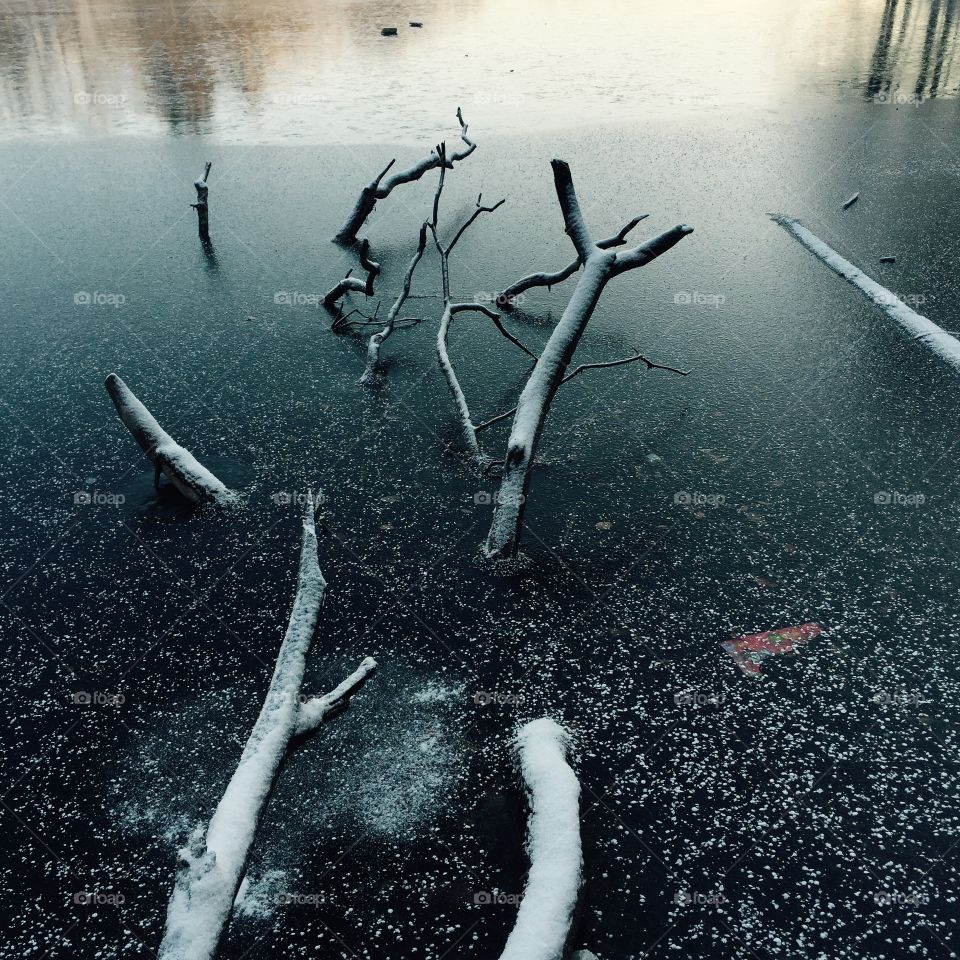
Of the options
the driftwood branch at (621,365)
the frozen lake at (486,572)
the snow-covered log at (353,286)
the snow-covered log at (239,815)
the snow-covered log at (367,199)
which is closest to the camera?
the snow-covered log at (239,815)

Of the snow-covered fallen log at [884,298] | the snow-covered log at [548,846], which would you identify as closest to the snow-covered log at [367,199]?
the snow-covered fallen log at [884,298]

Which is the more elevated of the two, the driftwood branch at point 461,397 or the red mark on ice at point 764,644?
the driftwood branch at point 461,397

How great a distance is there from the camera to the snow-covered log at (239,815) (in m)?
1.71

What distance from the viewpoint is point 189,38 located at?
13422 mm

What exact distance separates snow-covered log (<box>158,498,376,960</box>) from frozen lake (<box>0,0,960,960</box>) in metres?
0.19

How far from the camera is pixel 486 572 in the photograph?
9.74 feet

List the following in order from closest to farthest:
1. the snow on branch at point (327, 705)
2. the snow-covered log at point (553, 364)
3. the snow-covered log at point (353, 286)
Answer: the snow on branch at point (327, 705) < the snow-covered log at point (553, 364) < the snow-covered log at point (353, 286)

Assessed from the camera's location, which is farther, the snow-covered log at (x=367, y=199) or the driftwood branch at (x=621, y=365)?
the snow-covered log at (x=367, y=199)

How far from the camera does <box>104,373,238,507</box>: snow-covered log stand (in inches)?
132

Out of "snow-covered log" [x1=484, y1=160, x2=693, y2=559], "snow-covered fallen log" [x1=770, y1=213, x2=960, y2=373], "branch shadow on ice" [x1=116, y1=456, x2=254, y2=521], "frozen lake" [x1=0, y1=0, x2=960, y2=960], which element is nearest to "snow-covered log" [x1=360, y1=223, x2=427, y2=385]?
"frozen lake" [x1=0, y1=0, x2=960, y2=960]

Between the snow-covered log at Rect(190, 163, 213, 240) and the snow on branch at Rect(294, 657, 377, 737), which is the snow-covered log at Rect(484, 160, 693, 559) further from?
the snow-covered log at Rect(190, 163, 213, 240)

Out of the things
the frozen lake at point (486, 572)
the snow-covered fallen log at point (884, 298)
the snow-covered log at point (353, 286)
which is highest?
the snow-covered log at point (353, 286)

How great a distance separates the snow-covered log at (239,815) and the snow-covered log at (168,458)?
3.21 ft

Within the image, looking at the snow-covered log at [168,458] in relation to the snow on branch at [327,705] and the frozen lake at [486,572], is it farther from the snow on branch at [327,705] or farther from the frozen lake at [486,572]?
the snow on branch at [327,705]
